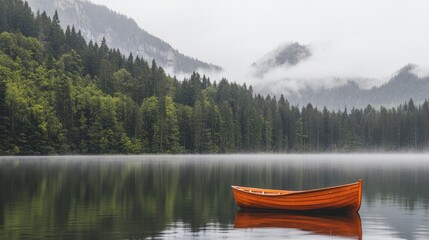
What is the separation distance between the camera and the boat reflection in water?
36781 mm

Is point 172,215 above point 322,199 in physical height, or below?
below

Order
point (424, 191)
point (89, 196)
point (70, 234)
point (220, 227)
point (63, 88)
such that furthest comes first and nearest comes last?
point (63, 88) → point (424, 191) → point (89, 196) → point (220, 227) → point (70, 234)

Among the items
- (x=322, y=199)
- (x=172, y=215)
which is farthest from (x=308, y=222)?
(x=172, y=215)

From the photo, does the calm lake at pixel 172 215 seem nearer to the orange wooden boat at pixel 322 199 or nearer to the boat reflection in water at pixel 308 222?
the boat reflection in water at pixel 308 222

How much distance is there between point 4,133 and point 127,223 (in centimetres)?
13602

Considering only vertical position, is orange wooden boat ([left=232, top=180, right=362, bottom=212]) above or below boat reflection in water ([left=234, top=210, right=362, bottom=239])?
above

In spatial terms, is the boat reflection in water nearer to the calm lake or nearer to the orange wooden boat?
the calm lake

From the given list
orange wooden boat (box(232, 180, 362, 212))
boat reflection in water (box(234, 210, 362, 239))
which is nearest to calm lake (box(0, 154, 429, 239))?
boat reflection in water (box(234, 210, 362, 239))

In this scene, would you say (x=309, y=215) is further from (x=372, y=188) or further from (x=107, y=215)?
(x=372, y=188)

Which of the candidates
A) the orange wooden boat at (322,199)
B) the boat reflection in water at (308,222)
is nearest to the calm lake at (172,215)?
the boat reflection in water at (308,222)

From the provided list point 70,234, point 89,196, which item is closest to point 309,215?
point 70,234

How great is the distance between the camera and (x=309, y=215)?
44219mm

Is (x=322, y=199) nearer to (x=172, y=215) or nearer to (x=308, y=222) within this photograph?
(x=308, y=222)

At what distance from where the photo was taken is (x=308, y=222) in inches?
1599
